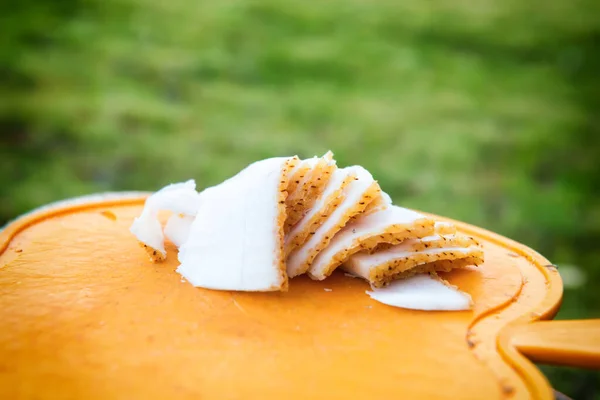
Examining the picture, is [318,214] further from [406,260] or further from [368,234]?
[406,260]

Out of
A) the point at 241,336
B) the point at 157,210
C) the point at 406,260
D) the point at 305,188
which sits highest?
the point at 305,188

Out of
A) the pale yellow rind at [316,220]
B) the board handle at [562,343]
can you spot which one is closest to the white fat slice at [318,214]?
the pale yellow rind at [316,220]

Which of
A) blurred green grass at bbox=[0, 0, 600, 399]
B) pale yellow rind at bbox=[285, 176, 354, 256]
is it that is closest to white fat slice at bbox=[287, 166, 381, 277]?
pale yellow rind at bbox=[285, 176, 354, 256]

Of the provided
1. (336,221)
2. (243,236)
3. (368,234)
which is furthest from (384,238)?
(243,236)

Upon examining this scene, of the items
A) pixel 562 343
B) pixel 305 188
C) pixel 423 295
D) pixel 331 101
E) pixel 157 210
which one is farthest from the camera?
pixel 331 101

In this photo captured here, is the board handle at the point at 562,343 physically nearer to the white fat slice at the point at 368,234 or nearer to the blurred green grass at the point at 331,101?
the white fat slice at the point at 368,234

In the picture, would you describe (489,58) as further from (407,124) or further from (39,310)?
(39,310)
